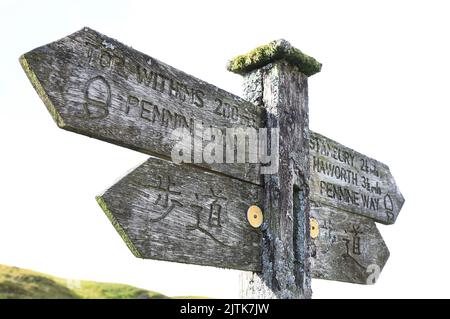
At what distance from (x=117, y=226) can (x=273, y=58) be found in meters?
1.42

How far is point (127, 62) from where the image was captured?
2254 millimetres

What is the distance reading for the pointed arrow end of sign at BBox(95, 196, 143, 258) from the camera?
2020 millimetres

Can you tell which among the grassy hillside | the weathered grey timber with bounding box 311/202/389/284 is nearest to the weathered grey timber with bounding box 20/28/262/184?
the weathered grey timber with bounding box 311/202/389/284

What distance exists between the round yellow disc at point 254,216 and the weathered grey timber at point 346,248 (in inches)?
19.8

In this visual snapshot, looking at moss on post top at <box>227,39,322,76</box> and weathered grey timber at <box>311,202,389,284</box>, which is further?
weathered grey timber at <box>311,202,389,284</box>

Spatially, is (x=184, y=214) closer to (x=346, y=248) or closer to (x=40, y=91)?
(x=40, y=91)

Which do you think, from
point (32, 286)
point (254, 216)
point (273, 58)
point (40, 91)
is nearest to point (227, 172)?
point (254, 216)

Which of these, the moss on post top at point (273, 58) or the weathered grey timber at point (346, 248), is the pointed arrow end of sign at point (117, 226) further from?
the moss on post top at point (273, 58)

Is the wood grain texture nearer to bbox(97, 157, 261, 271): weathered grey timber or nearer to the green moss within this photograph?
bbox(97, 157, 261, 271): weathered grey timber

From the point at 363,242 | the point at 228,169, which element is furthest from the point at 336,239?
the point at 228,169

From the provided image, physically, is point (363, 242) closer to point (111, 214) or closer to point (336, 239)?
point (336, 239)

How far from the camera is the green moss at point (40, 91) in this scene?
1896 millimetres

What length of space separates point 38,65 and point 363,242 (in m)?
2.40

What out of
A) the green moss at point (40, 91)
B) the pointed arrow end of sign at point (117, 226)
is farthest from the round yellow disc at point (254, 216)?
the green moss at point (40, 91)
